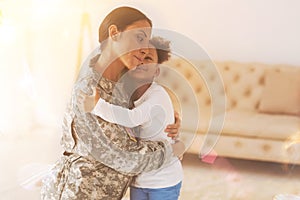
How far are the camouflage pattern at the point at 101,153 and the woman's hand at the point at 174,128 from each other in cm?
3

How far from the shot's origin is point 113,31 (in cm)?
137

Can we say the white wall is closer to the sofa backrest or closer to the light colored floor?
the sofa backrest

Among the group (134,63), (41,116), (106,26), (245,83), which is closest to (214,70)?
(245,83)

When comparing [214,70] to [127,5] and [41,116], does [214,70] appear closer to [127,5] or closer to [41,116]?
[127,5]

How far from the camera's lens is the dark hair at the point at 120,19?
1.38 meters

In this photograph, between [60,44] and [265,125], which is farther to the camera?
[60,44]

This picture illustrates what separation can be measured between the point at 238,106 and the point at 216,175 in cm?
25

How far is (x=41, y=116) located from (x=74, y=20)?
37cm

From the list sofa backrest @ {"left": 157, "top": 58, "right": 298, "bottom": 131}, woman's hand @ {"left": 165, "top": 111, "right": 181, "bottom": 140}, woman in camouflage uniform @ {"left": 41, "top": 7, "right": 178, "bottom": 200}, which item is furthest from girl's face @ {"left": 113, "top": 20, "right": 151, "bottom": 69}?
woman's hand @ {"left": 165, "top": 111, "right": 181, "bottom": 140}

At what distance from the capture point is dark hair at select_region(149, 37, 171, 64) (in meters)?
1.41

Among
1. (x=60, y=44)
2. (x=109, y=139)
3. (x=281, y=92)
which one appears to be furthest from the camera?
(x=60, y=44)

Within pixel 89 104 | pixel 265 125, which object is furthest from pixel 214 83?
pixel 89 104

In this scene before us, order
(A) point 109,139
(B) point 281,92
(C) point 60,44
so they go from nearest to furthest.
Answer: (A) point 109,139
(B) point 281,92
(C) point 60,44

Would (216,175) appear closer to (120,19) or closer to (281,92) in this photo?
(281,92)
